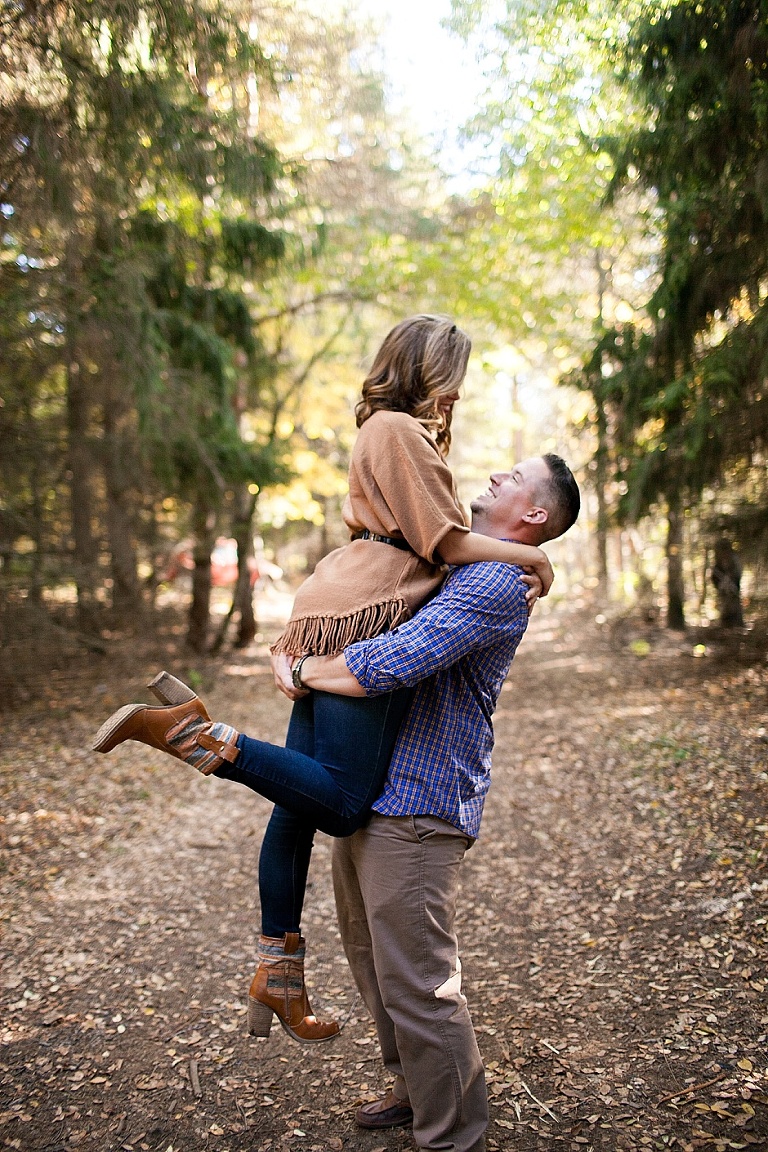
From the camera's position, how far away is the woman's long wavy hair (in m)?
2.28

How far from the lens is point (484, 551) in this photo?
2.15 metres

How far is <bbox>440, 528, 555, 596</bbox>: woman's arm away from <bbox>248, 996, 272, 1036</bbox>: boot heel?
1.26 meters

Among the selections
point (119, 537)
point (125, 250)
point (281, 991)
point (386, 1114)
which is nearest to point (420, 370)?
point (281, 991)

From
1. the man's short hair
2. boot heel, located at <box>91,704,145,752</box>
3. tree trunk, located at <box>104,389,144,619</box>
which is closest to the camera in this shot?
boot heel, located at <box>91,704,145,752</box>

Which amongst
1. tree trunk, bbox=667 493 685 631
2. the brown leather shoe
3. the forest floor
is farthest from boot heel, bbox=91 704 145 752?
tree trunk, bbox=667 493 685 631

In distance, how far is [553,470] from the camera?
87.7 inches

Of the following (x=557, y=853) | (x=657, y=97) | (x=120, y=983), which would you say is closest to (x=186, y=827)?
(x=120, y=983)

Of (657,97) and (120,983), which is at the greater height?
(657,97)

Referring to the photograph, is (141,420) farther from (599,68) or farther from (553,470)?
(553,470)

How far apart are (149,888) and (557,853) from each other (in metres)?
2.15

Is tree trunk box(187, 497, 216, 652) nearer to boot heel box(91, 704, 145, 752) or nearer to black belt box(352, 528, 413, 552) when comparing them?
black belt box(352, 528, 413, 552)

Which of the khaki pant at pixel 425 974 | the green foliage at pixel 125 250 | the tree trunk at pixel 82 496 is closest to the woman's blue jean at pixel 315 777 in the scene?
the khaki pant at pixel 425 974

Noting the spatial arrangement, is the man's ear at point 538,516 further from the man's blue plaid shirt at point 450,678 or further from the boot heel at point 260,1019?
the boot heel at point 260,1019

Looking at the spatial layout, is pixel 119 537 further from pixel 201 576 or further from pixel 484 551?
pixel 484 551
